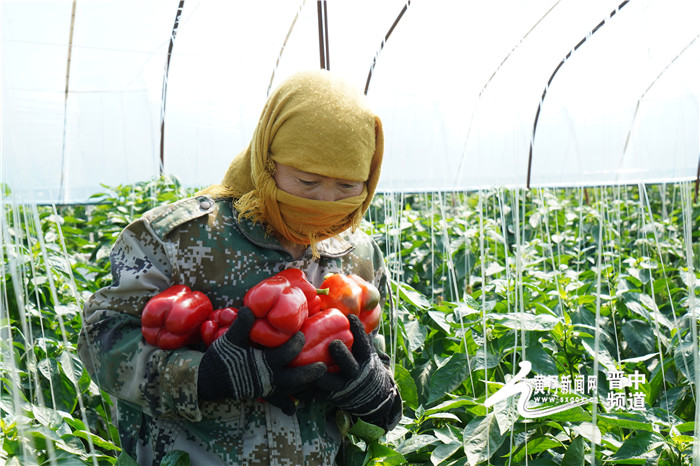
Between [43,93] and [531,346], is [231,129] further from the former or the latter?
[531,346]

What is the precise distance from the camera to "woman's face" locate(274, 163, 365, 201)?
136 centimetres

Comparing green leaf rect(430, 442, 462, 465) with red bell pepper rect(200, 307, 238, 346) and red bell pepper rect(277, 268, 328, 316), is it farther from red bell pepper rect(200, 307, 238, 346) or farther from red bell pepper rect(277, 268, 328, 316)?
red bell pepper rect(200, 307, 238, 346)

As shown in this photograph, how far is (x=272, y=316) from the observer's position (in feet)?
4.03

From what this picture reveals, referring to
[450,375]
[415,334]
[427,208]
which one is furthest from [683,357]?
[427,208]

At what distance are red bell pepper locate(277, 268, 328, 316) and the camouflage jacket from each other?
0.09 m

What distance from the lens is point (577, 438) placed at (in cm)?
166

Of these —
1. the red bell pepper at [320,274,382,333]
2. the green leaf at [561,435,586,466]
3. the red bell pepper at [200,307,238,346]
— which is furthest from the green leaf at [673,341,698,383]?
the red bell pepper at [200,307,238,346]

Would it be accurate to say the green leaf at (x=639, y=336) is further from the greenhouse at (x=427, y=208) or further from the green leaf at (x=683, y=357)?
the green leaf at (x=683, y=357)

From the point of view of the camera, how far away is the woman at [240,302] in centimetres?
126

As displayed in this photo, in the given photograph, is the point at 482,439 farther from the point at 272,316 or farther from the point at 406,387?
the point at 272,316

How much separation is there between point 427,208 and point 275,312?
3672 millimetres

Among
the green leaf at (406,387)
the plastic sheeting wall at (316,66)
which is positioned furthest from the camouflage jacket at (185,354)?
the plastic sheeting wall at (316,66)

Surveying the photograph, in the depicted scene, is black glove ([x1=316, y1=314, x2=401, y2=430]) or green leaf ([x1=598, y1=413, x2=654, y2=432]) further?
green leaf ([x1=598, y1=413, x2=654, y2=432])

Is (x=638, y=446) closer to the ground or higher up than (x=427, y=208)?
closer to the ground
